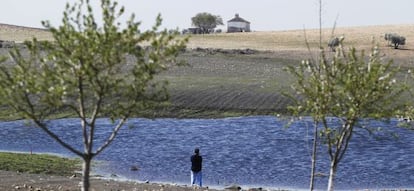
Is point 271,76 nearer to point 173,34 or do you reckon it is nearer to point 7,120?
point 7,120

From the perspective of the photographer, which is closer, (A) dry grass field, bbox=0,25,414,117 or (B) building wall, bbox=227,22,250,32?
(A) dry grass field, bbox=0,25,414,117

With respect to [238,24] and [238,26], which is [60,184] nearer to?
[238,26]

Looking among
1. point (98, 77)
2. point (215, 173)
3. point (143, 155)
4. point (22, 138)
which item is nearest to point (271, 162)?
point (215, 173)

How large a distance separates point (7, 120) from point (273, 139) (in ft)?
66.2

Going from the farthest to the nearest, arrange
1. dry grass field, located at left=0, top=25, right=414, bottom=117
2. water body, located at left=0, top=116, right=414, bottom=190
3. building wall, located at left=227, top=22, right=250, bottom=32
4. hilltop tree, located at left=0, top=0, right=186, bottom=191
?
building wall, located at left=227, top=22, right=250, bottom=32 → dry grass field, located at left=0, top=25, right=414, bottom=117 → water body, located at left=0, top=116, right=414, bottom=190 → hilltop tree, located at left=0, top=0, right=186, bottom=191

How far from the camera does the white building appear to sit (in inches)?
6535

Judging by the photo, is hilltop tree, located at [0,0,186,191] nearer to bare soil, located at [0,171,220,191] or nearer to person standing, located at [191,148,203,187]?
bare soil, located at [0,171,220,191]

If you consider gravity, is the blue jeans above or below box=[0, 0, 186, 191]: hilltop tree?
below

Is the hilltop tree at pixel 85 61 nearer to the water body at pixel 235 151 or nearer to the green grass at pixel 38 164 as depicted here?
the water body at pixel 235 151

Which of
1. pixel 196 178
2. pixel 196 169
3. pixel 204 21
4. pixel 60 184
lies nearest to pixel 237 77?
pixel 196 178

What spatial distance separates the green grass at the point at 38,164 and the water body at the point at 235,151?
1.79 meters

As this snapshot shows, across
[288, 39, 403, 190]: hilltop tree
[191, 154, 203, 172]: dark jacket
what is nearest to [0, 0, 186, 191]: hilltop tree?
[288, 39, 403, 190]: hilltop tree

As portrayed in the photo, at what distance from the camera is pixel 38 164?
36.1m

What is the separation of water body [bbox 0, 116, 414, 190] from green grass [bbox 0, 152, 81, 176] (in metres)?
1.79
